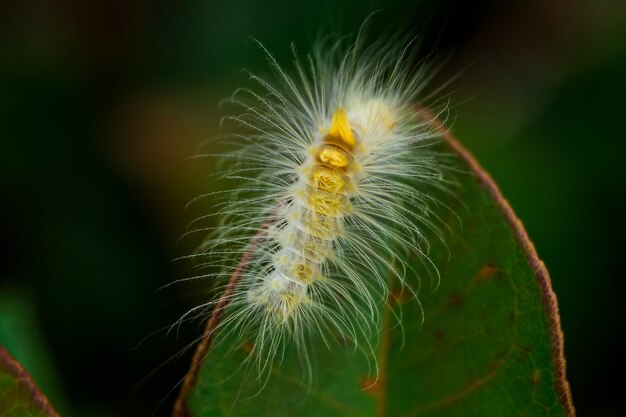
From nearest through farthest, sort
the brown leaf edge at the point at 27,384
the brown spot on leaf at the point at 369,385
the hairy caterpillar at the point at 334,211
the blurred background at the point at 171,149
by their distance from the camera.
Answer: the brown leaf edge at the point at 27,384, the brown spot on leaf at the point at 369,385, the hairy caterpillar at the point at 334,211, the blurred background at the point at 171,149

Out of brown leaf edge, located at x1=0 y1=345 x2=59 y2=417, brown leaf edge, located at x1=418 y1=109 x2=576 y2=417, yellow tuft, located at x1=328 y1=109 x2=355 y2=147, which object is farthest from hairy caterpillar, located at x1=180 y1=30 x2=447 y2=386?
brown leaf edge, located at x1=0 y1=345 x2=59 y2=417

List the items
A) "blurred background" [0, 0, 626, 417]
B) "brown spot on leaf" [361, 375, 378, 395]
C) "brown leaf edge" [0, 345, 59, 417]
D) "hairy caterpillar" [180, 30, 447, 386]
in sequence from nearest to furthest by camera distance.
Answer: "brown leaf edge" [0, 345, 59, 417] → "brown spot on leaf" [361, 375, 378, 395] → "hairy caterpillar" [180, 30, 447, 386] → "blurred background" [0, 0, 626, 417]

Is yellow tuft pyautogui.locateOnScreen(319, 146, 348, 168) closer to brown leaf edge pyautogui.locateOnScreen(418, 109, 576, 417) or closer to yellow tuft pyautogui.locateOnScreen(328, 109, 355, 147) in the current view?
yellow tuft pyautogui.locateOnScreen(328, 109, 355, 147)

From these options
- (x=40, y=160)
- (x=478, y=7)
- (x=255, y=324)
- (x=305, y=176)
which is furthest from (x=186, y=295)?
(x=478, y=7)

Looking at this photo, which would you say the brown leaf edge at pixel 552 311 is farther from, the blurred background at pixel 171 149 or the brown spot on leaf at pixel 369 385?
the blurred background at pixel 171 149

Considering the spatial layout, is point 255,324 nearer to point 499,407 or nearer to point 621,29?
point 499,407

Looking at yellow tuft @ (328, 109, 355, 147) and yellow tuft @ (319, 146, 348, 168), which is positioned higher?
yellow tuft @ (328, 109, 355, 147)

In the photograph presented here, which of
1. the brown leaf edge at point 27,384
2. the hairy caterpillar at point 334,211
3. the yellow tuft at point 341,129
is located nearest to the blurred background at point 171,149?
the hairy caterpillar at point 334,211
